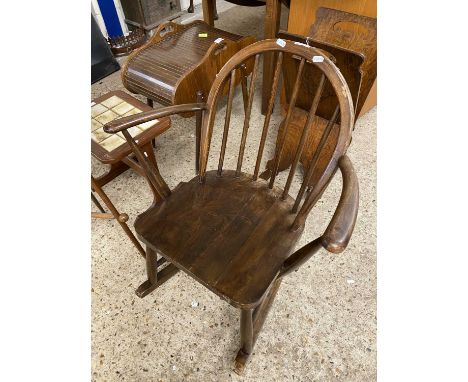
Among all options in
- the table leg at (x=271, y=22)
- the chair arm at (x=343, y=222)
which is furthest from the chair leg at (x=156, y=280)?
the table leg at (x=271, y=22)

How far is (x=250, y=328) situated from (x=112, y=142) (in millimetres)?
917

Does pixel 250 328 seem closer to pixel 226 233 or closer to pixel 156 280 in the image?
pixel 226 233

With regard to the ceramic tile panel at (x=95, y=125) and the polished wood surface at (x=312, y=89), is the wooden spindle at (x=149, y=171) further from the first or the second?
the ceramic tile panel at (x=95, y=125)

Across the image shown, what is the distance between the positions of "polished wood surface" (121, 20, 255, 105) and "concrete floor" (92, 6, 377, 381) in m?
0.71

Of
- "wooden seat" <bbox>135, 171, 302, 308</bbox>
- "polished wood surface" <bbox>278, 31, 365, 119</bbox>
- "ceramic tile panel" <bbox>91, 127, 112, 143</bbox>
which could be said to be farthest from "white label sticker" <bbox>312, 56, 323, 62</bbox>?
"ceramic tile panel" <bbox>91, 127, 112, 143</bbox>

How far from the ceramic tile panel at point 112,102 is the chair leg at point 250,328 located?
1.11m

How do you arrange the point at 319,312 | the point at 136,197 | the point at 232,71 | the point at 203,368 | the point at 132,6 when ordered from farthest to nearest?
the point at 132,6 < the point at 136,197 < the point at 319,312 < the point at 203,368 < the point at 232,71

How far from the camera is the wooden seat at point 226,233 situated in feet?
2.68

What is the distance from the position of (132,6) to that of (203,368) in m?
3.06

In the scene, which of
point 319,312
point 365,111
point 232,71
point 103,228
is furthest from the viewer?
point 365,111

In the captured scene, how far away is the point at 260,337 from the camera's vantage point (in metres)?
1.18

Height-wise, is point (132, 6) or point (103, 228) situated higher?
point (132, 6)

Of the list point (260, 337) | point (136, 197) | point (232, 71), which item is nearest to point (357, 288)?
point (260, 337)

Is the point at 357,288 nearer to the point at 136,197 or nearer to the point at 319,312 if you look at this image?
the point at 319,312
